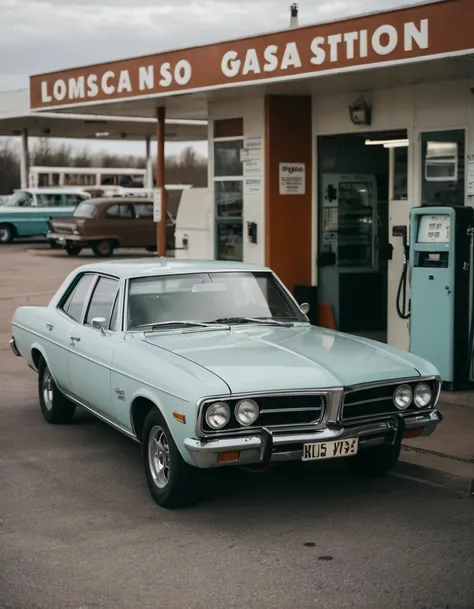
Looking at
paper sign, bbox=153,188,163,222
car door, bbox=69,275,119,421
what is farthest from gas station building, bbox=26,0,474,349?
car door, bbox=69,275,119,421

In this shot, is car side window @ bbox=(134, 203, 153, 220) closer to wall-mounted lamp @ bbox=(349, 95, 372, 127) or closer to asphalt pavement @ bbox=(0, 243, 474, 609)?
wall-mounted lamp @ bbox=(349, 95, 372, 127)

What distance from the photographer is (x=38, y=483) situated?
6828 mm

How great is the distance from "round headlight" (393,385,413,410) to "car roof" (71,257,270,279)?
1.84 metres

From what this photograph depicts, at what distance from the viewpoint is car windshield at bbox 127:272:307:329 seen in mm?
7266

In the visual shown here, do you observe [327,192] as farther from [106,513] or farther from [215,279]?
[106,513]

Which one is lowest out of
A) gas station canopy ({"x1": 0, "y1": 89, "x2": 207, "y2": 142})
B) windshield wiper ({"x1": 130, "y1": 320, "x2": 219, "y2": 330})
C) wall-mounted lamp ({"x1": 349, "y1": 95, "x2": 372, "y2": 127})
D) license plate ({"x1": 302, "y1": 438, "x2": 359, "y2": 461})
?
license plate ({"x1": 302, "y1": 438, "x2": 359, "y2": 461})

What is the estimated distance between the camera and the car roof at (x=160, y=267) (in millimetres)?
7520

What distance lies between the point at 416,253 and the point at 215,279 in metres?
3.08

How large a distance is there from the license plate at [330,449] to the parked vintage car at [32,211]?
28.6 metres

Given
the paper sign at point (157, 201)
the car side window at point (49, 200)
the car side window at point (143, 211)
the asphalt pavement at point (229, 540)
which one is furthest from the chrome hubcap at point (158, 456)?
the car side window at point (49, 200)

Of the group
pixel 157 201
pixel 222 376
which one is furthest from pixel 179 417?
pixel 157 201

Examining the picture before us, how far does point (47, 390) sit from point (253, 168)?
513 cm

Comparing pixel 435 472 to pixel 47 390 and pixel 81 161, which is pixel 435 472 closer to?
pixel 47 390

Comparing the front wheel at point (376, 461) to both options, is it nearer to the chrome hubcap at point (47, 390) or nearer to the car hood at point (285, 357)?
the car hood at point (285, 357)
